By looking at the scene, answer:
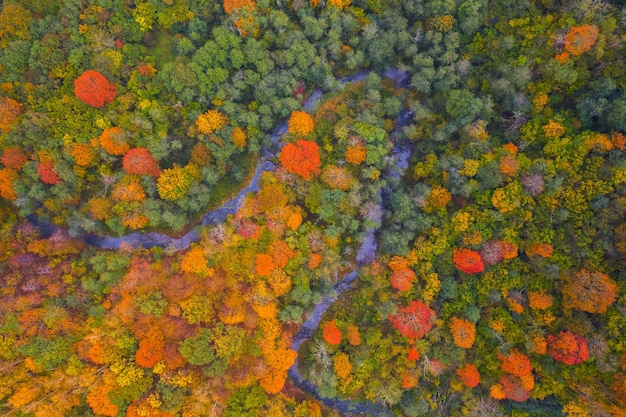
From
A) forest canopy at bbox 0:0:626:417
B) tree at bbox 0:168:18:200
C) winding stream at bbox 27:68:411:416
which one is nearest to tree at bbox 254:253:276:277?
forest canopy at bbox 0:0:626:417

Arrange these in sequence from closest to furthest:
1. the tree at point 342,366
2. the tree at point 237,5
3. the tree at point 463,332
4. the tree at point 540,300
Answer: the tree at point 540,300
the tree at point 463,332
the tree at point 342,366
the tree at point 237,5

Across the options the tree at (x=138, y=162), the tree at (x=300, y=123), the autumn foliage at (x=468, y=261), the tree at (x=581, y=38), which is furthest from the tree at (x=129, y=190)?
the tree at (x=581, y=38)

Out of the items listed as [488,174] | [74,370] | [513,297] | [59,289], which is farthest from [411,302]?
[59,289]

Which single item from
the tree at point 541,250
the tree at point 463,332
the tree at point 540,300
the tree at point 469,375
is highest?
the tree at point 541,250

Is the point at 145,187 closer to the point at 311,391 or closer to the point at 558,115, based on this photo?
the point at 311,391

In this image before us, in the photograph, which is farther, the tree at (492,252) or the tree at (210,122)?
the tree at (210,122)

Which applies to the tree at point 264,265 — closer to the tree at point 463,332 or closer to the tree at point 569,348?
the tree at point 463,332

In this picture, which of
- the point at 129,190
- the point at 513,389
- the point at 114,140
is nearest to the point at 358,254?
the point at 513,389
